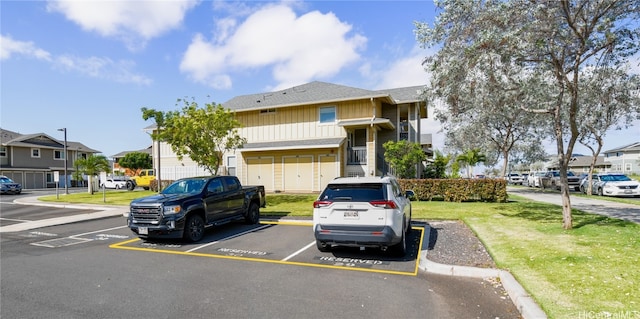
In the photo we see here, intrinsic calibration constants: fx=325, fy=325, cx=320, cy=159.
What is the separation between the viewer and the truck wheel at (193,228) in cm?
874

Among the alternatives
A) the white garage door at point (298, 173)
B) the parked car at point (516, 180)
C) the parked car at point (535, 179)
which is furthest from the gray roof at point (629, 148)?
the white garage door at point (298, 173)

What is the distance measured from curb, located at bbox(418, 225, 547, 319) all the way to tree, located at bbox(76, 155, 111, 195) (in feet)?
91.0

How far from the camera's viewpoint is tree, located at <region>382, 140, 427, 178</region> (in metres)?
18.1

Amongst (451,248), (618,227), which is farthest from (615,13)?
(451,248)

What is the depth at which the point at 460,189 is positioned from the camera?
16.5m

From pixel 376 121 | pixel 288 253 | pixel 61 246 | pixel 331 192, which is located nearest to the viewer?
pixel 331 192

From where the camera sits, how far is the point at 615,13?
27.2 ft

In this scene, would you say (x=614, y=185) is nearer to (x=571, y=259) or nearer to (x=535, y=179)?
(x=535, y=179)

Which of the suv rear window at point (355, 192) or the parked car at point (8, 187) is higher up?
the suv rear window at point (355, 192)

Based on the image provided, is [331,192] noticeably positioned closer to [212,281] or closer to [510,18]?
[212,281]

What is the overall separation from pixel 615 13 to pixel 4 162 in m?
57.7

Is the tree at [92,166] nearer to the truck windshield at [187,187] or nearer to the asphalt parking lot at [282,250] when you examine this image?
the truck windshield at [187,187]

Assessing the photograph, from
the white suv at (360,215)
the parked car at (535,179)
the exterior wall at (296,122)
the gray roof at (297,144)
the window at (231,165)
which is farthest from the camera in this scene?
the parked car at (535,179)

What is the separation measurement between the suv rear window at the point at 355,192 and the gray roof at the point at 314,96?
14229mm
